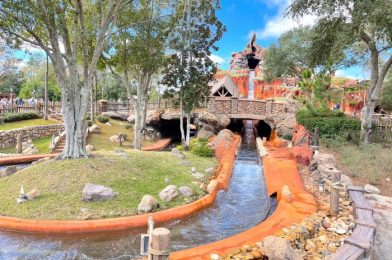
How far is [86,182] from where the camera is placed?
32.0 ft

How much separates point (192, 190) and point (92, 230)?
3.72m

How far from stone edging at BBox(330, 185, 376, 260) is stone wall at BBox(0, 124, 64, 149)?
1962 cm

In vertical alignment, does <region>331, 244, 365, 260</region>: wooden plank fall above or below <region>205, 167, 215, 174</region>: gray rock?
above

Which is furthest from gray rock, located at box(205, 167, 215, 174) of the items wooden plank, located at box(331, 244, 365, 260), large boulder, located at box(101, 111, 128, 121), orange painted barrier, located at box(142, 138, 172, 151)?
large boulder, located at box(101, 111, 128, 121)

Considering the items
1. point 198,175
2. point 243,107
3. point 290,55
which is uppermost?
point 290,55

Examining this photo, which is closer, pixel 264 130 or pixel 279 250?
pixel 279 250

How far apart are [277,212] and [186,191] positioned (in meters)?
3.07

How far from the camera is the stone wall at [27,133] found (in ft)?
64.1

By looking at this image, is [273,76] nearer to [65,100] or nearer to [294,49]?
[294,49]

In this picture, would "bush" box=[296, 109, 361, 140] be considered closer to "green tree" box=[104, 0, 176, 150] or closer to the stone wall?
"green tree" box=[104, 0, 176, 150]

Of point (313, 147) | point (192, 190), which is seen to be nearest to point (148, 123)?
point (313, 147)

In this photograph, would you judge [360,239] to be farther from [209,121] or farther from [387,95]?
[387,95]

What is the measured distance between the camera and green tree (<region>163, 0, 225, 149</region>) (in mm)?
17411

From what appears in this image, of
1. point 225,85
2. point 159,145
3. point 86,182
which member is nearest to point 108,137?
point 159,145
